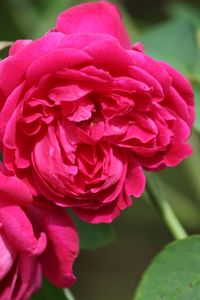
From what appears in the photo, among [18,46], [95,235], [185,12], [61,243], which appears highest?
[18,46]

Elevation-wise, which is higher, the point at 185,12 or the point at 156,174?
the point at 185,12

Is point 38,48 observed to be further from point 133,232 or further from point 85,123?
point 133,232

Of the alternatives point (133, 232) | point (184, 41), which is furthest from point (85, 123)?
point (133, 232)

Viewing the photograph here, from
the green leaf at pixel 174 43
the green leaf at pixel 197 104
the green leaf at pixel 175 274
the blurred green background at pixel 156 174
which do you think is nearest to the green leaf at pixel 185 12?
the blurred green background at pixel 156 174

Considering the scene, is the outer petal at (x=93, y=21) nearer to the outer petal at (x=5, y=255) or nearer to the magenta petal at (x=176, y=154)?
the magenta petal at (x=176, y=154)

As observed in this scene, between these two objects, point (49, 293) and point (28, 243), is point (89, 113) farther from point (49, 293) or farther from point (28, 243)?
point (49, 293)

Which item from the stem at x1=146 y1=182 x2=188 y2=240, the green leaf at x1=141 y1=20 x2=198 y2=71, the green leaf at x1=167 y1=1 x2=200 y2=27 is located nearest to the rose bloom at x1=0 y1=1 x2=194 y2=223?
the stem at x1=146 y1=182 x2=188 y2=240

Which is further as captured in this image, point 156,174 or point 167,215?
point 156,174

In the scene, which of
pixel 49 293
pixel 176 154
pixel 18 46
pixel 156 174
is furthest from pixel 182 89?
pixel 156 174
